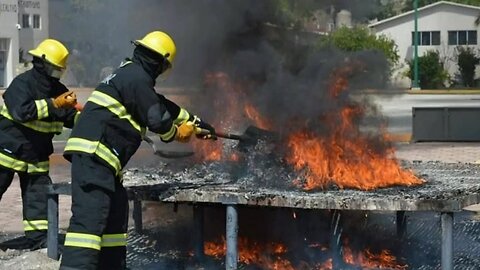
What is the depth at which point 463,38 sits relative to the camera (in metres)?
54.9

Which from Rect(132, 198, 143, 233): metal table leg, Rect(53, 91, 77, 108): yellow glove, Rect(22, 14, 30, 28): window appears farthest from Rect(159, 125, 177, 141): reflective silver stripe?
Rect(22, 14, 30, 28): window

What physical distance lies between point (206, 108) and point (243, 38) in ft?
2.14

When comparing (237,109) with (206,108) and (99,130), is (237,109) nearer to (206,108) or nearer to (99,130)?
(206,108)

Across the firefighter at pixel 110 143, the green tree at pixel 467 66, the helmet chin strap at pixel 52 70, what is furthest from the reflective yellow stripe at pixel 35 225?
the green tree at pixel 467 66

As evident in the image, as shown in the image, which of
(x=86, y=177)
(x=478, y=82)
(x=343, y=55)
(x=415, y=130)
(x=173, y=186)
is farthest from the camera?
(x=478, y=82)

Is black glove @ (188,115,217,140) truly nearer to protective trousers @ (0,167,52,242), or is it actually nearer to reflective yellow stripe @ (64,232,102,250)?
reflective yellow stripe @ (64,232,102,250)

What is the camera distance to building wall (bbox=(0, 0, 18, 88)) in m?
41.5

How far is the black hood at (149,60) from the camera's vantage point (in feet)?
16.4

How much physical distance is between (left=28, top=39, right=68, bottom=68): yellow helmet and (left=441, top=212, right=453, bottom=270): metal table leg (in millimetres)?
2863

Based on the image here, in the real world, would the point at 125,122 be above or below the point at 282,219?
above

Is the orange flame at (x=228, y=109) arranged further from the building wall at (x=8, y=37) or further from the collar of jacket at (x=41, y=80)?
the building wall at (x=8, y=37)

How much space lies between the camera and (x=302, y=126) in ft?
19.9

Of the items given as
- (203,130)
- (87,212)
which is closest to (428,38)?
(203,130)

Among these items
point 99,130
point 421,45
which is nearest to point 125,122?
point 99,130
